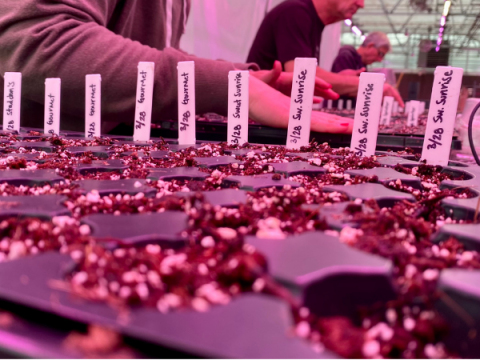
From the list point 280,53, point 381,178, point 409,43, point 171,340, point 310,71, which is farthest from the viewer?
point 409,43

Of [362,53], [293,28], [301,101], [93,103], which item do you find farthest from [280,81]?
[362,53]

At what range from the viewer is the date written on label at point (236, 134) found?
4.42 ft

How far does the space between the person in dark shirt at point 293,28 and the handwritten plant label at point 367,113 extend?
1.68 metres

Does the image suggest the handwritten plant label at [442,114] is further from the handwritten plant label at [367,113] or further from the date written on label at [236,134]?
the date written on label at [236,134]

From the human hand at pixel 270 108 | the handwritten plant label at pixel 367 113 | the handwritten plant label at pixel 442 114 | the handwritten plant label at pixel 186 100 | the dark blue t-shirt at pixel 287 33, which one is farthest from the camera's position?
the dark blue t-shirt at pixel 287 33

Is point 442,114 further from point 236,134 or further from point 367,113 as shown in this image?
point 236,134

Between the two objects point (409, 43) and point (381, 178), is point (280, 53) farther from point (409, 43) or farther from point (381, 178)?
point (409, 43)

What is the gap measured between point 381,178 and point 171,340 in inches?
25.0

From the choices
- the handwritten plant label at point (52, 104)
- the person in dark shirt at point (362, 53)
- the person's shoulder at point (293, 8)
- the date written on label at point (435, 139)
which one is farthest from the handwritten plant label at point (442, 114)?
the person in dark shirt at point (362, 53)

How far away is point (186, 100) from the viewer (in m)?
1.37

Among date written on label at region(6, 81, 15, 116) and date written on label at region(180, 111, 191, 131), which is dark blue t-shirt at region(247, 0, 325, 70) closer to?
date written on label at region(180, 111, 191, 131)

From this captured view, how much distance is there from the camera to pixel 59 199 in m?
0.57

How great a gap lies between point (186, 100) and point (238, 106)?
0.18 meters

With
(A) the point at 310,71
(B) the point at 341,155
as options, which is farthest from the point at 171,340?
(A) the point at 310,71
